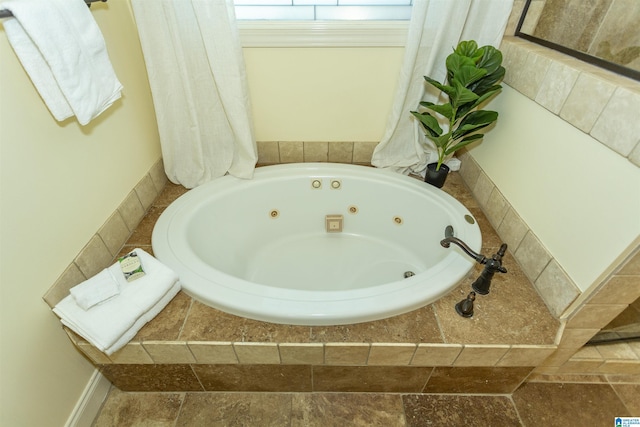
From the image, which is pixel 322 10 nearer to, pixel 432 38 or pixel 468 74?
pixel 432 38

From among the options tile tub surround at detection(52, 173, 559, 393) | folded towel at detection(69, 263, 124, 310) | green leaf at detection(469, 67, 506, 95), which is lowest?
tile tub surround at detection(52, 173, 559, 393)

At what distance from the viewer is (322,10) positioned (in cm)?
138

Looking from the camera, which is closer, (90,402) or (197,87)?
(90,402)

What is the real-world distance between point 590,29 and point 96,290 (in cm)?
191

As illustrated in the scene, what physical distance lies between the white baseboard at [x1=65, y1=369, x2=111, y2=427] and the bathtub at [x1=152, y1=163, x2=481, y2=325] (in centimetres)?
51

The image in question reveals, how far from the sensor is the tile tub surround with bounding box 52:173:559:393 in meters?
0.91

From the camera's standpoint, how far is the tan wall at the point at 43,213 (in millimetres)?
777

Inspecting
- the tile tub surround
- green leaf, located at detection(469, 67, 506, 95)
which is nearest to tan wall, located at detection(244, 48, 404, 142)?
green leaf, located at detection(469, 67, 506, 95)

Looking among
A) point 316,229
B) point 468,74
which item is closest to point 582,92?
point 468,74

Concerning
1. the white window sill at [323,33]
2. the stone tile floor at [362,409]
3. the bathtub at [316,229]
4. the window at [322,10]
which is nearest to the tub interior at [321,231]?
the bathtub at [316,229]

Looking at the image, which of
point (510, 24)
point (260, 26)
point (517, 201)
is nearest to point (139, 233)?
point (260, 26)

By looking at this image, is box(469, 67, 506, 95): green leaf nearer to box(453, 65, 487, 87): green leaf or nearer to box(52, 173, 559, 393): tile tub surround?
box(453, 65, 487, 87): green leaf

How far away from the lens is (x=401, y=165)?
157 centimetres

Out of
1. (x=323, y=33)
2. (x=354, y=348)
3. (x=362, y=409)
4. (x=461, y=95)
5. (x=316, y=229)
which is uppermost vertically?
(x=323, y=33)
